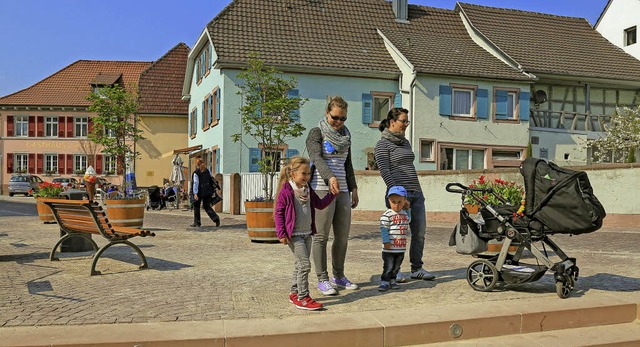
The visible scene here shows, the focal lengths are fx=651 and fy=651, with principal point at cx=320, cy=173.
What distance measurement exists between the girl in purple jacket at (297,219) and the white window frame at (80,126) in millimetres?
48868

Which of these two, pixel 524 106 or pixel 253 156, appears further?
pixel 524 106

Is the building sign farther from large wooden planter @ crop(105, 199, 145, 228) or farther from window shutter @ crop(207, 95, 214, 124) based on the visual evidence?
large wooden planter @ crop(105, 199, 145, 228)

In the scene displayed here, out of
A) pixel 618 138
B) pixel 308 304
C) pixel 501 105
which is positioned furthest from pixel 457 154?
pixel 308 304

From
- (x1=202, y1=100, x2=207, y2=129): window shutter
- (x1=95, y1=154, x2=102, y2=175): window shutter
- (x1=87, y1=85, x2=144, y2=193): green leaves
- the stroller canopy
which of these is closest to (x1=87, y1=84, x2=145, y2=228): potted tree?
(x1=87, y1=85, x2=144, y2=193): green leaves

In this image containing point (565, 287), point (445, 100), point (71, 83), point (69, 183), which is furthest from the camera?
point (71, 83)

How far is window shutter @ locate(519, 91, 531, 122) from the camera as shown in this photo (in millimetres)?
28953

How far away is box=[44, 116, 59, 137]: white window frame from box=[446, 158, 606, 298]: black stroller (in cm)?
5002

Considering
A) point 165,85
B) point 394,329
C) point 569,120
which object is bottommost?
point 394,329

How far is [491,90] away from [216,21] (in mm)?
12261

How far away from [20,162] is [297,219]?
5158cm

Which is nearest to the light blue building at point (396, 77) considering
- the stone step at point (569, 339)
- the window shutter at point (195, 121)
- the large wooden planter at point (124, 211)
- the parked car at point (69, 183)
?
the window shutter at point (195, 121)

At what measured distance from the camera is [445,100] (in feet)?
91.1

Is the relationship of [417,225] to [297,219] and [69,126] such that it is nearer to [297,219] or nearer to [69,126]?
[297,219]

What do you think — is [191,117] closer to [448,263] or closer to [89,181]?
[89,181]
